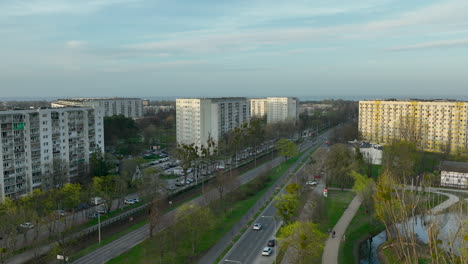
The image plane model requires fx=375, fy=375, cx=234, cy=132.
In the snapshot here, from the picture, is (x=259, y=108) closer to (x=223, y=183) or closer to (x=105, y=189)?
(x=223, y=183)

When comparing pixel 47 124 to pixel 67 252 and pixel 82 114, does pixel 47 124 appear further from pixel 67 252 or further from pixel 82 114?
pixel 67 252

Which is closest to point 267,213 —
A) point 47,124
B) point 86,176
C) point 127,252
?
point 127,252

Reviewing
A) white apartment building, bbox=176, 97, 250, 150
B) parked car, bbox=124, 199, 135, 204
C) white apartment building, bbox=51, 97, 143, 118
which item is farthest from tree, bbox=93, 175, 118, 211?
white apartment building, bbox=51, 97, 143, 118

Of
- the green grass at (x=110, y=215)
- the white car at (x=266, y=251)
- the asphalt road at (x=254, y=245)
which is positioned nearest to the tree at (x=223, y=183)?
the asphalt road at (x=254, y=245)

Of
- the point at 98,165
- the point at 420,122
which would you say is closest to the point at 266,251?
the point at 98,165

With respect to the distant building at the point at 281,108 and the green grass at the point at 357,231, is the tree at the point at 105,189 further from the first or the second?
the distant building at the point at 281,108

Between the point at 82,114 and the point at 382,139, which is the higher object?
the point at 82,114

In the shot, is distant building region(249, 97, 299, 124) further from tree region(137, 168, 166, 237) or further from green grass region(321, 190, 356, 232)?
tree region(137, 168, 166, 237)
